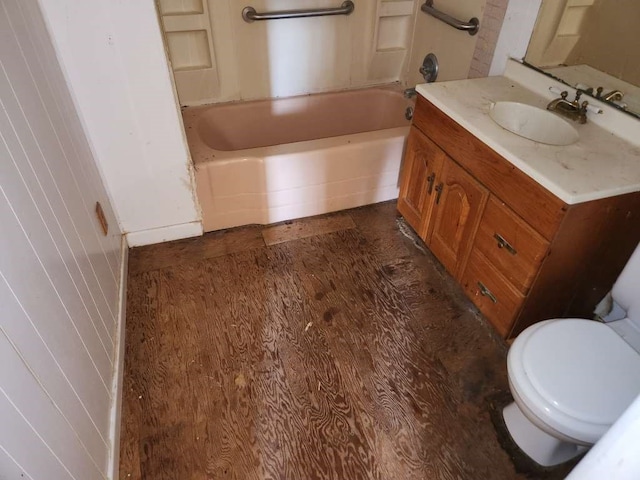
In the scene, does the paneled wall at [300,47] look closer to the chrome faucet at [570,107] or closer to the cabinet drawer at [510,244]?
the chrome faucet at [570,107]

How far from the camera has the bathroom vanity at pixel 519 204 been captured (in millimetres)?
1301

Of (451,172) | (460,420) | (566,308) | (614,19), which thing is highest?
(614,19)

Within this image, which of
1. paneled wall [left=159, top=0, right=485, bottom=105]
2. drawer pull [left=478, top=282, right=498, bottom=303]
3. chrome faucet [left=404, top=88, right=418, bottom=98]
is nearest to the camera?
drawer pull [left=478, top=282, right=498, bottom=303]

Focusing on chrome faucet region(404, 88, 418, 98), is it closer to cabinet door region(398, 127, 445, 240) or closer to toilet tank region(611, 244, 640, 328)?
cabinet door region(398, 127, 445, 240)

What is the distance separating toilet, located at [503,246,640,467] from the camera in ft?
3.59

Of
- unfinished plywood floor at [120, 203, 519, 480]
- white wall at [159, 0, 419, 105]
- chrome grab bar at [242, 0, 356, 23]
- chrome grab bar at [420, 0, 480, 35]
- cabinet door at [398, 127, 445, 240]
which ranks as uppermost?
chrome grab bar at [420, 0, 480, 35]

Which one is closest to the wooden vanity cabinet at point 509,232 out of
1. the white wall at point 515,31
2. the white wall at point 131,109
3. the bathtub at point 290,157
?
the bathtub at point 290,157

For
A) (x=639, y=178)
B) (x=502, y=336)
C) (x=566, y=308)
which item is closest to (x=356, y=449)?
(x=502, y=336)

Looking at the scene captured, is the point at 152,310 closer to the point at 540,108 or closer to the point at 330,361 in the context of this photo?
the point at 330,361

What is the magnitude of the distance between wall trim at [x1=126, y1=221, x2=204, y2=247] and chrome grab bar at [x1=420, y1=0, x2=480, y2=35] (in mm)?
1521

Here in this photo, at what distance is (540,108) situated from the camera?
1664 mm

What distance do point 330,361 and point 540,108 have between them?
1223 millimetres

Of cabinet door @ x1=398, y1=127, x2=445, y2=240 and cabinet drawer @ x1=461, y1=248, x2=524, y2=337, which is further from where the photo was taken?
cabinet door @ x1=398, y1=127, x2=445, y2=240

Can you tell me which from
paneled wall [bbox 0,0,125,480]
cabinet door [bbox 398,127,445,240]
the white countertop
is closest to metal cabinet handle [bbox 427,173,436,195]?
cabinet door [bbox 398,127,445,240]
